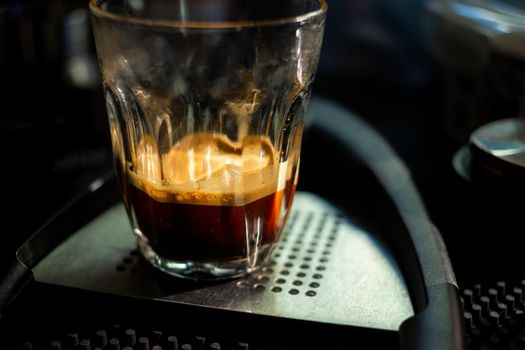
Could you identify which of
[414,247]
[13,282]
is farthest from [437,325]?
[13,282]

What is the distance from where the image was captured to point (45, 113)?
0.62 m

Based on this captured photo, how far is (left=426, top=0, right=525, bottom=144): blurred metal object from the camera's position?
578 millimetres

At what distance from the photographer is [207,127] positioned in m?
0.41

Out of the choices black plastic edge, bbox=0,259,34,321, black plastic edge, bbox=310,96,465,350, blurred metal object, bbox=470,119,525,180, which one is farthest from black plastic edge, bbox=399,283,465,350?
black plastic edge, bbox=0,259,34,321

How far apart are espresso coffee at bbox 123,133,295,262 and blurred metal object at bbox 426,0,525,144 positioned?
10.0 inches

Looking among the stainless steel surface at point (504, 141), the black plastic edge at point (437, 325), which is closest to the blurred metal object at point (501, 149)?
the stainless steel surface at point (504, 141)

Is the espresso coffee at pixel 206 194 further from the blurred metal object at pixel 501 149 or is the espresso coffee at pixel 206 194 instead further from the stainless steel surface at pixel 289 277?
the blurred metal object at pixel 501 149

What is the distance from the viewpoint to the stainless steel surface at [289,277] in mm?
406

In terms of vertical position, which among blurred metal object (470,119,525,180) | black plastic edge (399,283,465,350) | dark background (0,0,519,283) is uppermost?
blurred metal object (470,119,525,180)

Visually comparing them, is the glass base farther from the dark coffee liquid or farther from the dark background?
the dark background

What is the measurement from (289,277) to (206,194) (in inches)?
3.2

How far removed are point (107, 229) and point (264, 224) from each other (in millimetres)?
131

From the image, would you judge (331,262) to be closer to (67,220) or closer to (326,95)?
(67,220)

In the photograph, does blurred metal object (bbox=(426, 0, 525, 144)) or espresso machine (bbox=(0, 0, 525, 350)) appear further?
blurred metal object (bbox=(426, 0, 525, 144))
